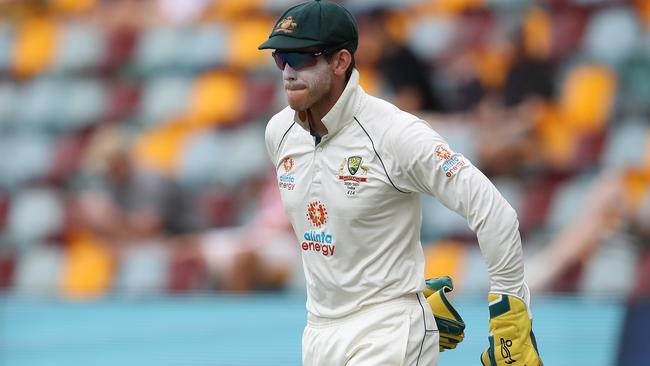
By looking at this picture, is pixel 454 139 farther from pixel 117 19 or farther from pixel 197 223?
pixel 117 19

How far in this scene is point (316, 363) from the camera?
13.5 feet

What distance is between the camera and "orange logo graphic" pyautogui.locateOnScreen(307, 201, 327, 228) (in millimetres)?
4090

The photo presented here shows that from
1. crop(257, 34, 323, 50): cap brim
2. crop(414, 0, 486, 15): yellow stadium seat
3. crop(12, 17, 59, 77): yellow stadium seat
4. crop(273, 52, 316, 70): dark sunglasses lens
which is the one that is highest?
crop(12, 17, 59, 77): yellow stadium seat

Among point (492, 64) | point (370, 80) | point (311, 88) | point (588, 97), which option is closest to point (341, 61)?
point (311, 88)

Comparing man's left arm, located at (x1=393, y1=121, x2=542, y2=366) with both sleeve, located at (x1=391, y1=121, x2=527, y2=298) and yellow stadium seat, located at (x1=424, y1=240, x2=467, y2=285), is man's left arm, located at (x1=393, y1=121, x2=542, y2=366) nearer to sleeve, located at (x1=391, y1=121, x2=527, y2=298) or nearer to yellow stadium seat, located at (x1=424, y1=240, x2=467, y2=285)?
sleeve, located at (x1=391, y1=121, x2=527, y2=298)

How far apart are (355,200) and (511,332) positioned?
0.62 m

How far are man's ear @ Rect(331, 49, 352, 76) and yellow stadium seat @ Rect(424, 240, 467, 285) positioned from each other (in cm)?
469

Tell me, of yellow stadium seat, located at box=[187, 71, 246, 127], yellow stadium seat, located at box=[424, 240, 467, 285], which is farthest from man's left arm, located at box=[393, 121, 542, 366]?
yellow stadium seat, located at box=[187, 71, 246, 127]

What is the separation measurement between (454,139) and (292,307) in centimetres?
191

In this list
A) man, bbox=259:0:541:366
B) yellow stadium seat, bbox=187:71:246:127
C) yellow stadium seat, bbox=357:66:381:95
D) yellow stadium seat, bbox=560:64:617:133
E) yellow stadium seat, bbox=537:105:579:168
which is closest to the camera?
man, bbox=259:0:541:366

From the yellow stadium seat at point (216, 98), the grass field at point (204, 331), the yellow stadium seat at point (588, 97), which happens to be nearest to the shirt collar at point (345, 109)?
the grass field at point (204, 331)

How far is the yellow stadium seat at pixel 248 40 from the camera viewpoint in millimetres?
11648

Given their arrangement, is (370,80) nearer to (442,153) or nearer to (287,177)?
(287,177)

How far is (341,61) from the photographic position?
160 inches
